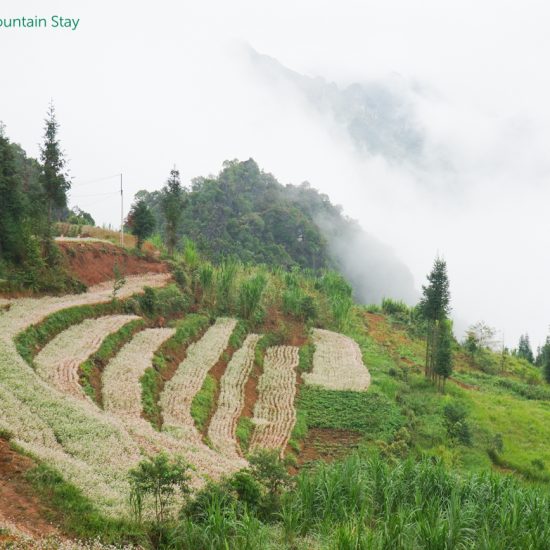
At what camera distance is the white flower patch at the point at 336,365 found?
22.8m

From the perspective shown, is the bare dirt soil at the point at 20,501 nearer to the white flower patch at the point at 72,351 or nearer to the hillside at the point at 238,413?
the hillside at the point at 238,413

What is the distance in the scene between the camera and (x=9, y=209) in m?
25.1

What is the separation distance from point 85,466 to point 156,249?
32.1m

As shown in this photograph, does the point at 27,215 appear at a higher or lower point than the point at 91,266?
higher

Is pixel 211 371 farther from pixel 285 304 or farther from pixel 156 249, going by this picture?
pixel 156 249

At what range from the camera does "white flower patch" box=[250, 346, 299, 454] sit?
1616 cm

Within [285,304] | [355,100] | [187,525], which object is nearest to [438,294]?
[285,304]

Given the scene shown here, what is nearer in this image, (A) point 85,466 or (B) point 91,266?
(A) point 85,466

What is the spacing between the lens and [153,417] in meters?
14.3

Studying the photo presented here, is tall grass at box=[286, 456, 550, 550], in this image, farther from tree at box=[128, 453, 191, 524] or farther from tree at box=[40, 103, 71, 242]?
tree at box=[40, 103, 71, 242]

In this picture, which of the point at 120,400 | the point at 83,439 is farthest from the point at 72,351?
the point at 83,439

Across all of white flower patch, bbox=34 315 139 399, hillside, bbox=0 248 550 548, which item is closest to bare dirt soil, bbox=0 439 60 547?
hillside, bbox=0 248 550 548

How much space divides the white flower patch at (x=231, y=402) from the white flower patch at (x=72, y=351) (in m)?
3.93

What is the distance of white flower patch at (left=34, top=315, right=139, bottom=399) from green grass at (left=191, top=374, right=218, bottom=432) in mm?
3492
